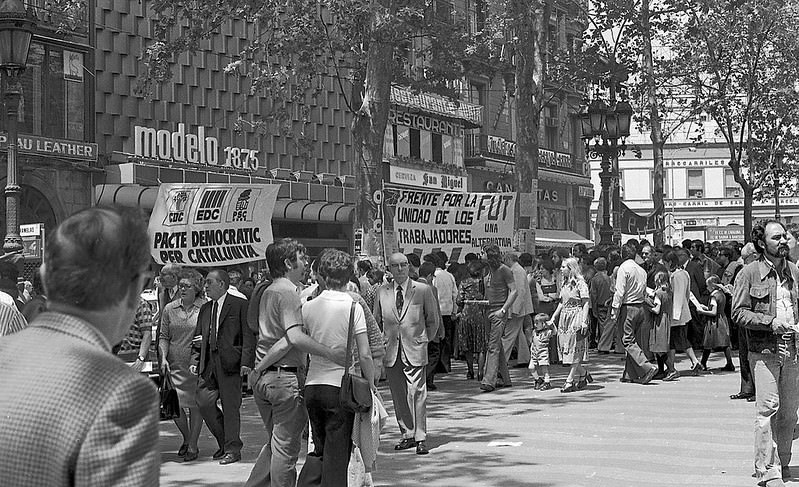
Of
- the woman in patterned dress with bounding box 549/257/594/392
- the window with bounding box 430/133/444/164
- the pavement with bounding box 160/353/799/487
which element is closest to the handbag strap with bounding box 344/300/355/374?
the pavement with bounding box 160/353/799/487

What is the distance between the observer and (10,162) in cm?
1431

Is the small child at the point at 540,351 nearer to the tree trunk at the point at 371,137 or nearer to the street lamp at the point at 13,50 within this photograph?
the tree trunk at the point at 371,137

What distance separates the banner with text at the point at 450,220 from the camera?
1934cm

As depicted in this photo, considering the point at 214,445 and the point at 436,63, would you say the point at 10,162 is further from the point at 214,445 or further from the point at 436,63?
the point at 436,63

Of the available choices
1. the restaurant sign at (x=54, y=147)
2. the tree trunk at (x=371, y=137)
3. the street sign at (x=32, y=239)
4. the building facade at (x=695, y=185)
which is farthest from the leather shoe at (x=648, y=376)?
the building facade at (x=695, y=185)

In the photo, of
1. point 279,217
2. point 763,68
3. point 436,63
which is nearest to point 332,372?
point 436,63

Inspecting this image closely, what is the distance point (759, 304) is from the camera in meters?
8.03

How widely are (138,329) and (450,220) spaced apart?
391 inches

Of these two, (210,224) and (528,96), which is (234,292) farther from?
(528,96)

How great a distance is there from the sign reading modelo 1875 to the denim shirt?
22.8 m

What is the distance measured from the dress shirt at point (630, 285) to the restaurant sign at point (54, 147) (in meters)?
15.5

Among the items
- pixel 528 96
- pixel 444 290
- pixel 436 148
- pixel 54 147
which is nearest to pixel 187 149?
pixel 54 147

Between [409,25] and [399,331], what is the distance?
8890 mm

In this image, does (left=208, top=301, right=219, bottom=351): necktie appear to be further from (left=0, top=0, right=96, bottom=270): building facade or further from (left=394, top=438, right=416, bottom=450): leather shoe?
(left=0, top=0, right=96, bottom=270): building facade
